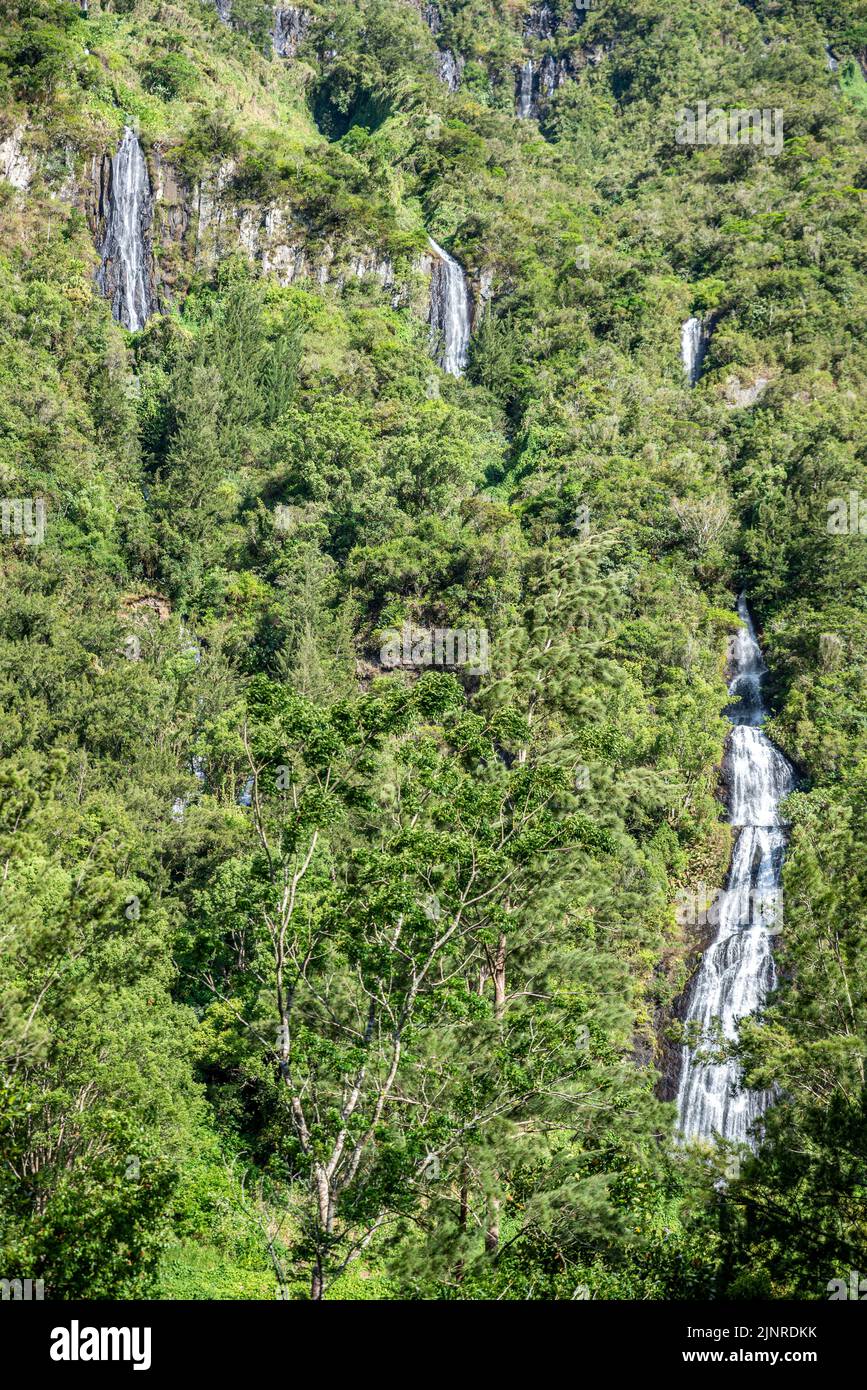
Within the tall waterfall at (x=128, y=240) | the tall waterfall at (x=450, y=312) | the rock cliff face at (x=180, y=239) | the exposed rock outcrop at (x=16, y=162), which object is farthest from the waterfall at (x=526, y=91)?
the exposed rock outcrop at (x=16, y=162)

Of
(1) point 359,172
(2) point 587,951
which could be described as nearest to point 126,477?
(1) point 359,172

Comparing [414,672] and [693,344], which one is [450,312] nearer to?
[693,344]

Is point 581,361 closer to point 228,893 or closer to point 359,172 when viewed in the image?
point 359,172

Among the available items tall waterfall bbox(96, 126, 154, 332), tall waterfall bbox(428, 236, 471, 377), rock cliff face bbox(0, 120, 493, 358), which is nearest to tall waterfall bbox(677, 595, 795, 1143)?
tall waterfall bbox(428, 236, 471, 377)

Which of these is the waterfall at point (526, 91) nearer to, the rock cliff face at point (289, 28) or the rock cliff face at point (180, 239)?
the rock cliff face at point (289, 28)

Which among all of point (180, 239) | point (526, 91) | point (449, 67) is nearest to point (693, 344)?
point (180, 239)

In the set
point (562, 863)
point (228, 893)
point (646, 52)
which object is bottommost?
point (228, 893)
